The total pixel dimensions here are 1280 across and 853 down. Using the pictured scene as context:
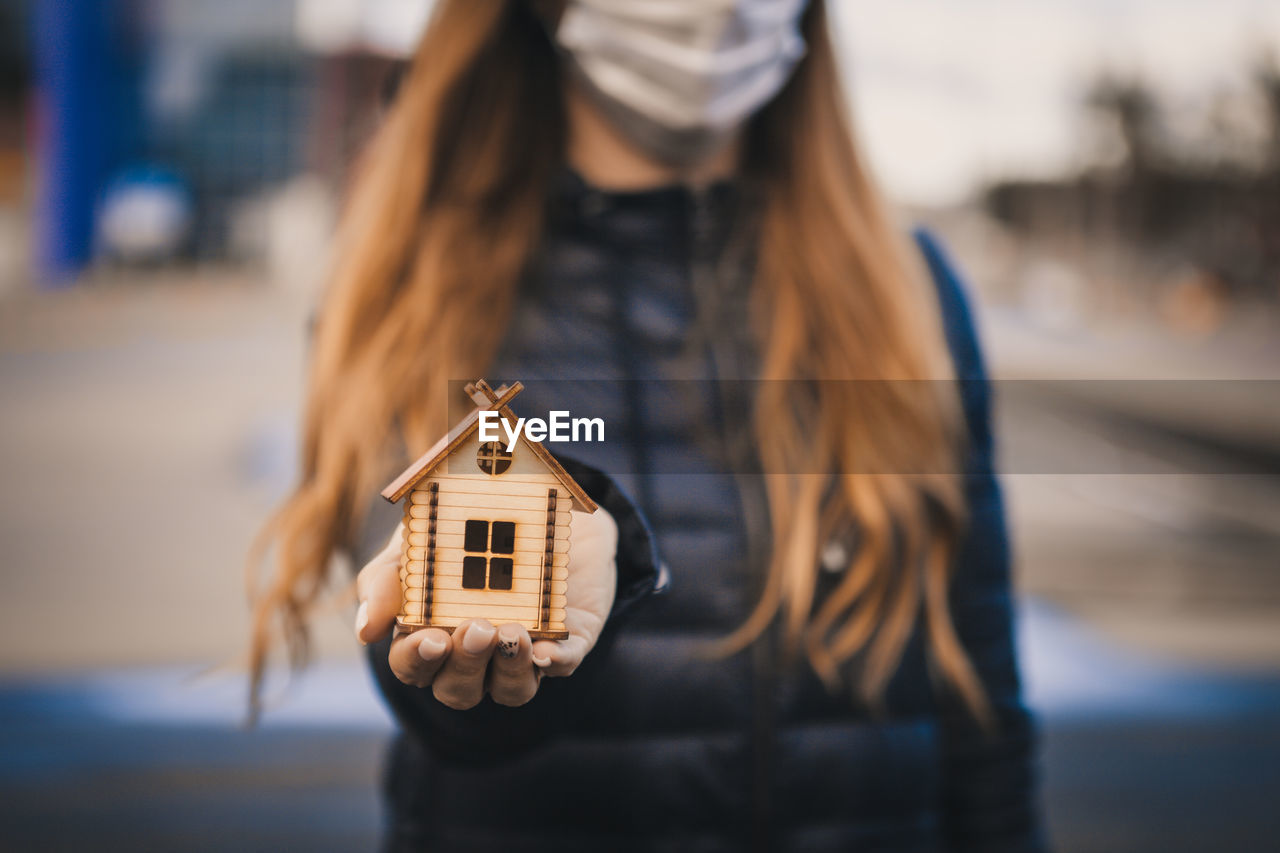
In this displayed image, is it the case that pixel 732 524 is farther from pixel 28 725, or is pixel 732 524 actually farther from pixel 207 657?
pixel 207 657

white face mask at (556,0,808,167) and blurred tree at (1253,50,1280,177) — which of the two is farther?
blurred tree at (1253,50,1280,177)

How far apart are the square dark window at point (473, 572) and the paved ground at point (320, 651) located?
67cm

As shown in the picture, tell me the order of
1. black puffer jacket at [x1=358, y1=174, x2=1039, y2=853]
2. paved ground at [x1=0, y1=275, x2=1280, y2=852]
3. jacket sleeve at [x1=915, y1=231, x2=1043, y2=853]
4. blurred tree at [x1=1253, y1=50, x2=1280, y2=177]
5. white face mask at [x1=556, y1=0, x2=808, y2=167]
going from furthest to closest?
blurred tree at [x1=1253, y1=50, x2=1280, y2=177] → paved ground at [x1=0, y1=275, x2=1280, y2=852] → jacket sleeve at [x1=915, y1=231, x2=1043, y2=853] → black puffer jacket at [x1=358, y1=174, x2=1039, y2=853] → white face mask at [x1=556, y1=0, x2=808, y2=167]

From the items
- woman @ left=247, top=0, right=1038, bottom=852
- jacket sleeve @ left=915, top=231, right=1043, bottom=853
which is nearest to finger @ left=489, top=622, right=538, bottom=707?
woman @ left=247, top=0, right=1038, bottom=852

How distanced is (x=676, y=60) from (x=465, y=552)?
2.26 feet

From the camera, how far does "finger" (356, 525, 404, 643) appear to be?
21.1 inches

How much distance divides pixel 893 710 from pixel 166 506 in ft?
25.8

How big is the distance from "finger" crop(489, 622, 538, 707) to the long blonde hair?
569 millimetres

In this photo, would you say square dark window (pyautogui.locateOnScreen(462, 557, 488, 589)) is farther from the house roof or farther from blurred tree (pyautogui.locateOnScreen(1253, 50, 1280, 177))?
blurred tree (pyautogui.locateOnScreen(1253, 50, 1280, 177))

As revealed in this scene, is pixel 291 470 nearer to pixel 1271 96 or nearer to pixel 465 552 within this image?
pixel 465 552

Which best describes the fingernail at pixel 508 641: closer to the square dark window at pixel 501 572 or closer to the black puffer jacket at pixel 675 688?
the square dark window at pixel 501 572

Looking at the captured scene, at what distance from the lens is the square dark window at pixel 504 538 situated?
0.57 meters

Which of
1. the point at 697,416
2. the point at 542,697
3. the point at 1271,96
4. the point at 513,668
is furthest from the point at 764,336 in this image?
the point at 1271,96

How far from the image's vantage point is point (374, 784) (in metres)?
3.31
